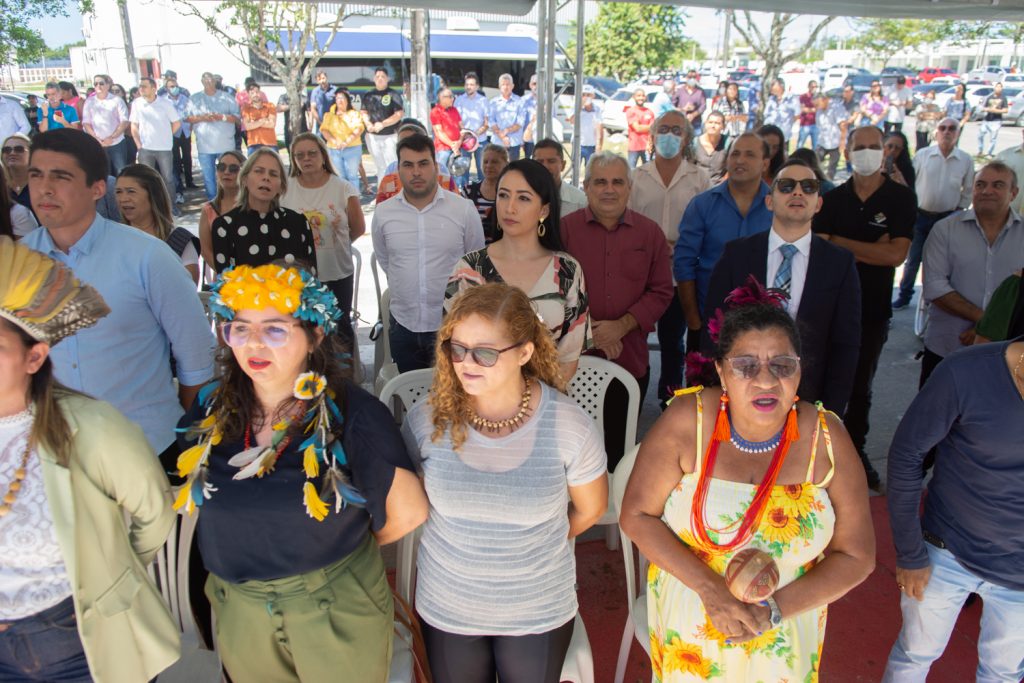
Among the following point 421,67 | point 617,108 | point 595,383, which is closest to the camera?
point 595,383

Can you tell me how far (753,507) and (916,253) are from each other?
235 inches

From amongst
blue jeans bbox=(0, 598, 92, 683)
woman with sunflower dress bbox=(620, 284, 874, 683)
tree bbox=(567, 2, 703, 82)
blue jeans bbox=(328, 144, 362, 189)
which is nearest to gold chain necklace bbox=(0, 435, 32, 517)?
blue jeans bbox=(0, 598, 92, 683)

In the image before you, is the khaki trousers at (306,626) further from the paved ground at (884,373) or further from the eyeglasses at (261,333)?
the paved ground at (884,373)

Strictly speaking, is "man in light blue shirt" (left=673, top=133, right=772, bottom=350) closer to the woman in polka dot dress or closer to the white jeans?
the woman in polka dot dress

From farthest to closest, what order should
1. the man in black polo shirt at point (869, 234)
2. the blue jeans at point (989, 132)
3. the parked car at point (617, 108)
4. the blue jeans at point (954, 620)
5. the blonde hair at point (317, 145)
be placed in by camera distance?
the parked car at point (617, 108) → the blue jeans at point (989, 132) → the blonde hair at point (317, 145) → the man in black polo shirt at point (869, 234) → the blue jeans at point (954, 620)

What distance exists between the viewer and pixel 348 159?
11305 mm

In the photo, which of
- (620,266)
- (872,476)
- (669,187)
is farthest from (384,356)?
(872,476)

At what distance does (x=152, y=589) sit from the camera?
6.45 feet

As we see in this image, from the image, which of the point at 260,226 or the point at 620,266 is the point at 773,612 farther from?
the point at 260,226

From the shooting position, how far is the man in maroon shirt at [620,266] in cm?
371

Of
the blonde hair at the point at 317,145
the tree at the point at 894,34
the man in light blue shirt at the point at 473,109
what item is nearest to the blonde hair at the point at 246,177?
the blonde hair at the point at 317,145

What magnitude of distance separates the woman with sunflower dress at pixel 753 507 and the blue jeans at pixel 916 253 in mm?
5718

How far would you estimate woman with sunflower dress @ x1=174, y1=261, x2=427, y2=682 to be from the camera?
1936 millimetres

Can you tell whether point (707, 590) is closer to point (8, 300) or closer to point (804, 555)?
point (804, 555)
